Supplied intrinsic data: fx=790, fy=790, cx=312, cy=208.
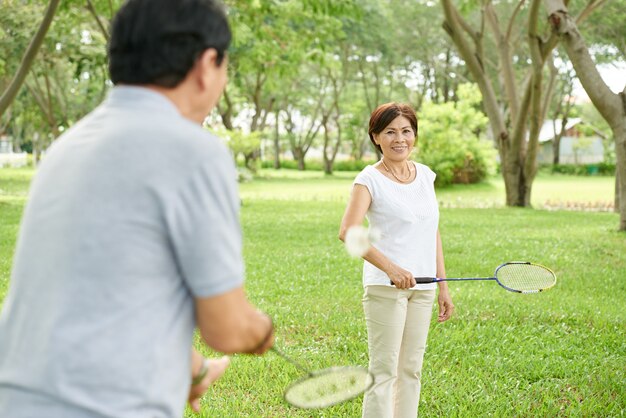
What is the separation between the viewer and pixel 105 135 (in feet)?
5.20

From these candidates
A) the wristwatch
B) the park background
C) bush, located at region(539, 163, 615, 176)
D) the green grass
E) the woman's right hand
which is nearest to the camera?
the wristwatch

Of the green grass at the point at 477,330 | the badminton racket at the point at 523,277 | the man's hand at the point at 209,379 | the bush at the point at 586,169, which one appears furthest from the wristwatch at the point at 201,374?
the bush at the point at 586,169

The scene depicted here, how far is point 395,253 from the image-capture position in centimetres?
381

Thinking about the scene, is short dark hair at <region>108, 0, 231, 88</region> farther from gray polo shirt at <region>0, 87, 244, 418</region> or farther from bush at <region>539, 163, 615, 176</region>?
bush at <region>539, 163, 615, 176</region>

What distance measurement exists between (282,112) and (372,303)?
5655 cm

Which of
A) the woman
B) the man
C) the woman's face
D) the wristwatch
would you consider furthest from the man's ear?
the woman's face

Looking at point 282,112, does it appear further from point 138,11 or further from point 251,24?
point 138,11

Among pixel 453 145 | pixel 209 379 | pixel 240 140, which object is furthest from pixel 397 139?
pixel 240 140

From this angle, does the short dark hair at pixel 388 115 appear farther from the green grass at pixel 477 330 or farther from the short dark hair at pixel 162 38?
the short dark hair at pixel 162 38

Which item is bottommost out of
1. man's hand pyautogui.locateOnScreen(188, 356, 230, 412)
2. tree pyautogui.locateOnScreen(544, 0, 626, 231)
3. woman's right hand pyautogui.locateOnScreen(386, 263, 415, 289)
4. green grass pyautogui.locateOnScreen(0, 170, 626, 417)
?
green grass pyautogui.locateOnScreen(0, 170, 626, 417)

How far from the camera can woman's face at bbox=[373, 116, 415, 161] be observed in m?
3.93

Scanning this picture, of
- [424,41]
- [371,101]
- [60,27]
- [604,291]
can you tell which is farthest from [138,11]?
[371,101]

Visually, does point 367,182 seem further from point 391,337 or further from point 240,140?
point 240,140

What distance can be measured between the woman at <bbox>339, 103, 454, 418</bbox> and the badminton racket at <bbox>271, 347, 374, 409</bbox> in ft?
4.09
